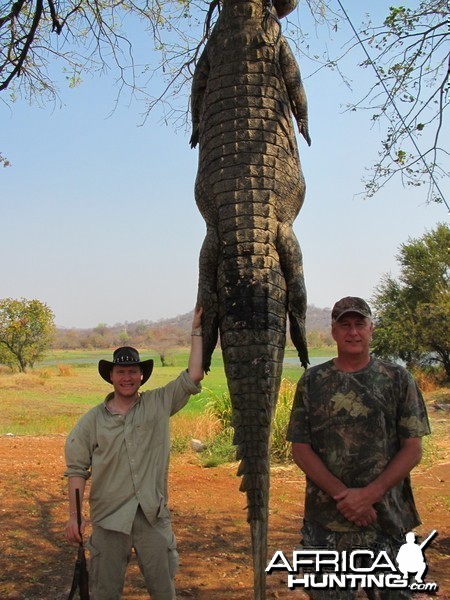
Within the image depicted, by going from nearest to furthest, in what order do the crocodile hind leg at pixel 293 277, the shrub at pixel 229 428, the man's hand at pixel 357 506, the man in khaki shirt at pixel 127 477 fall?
1. the man's hand at pixel 357 506
2. the crocodile hind leg at pixel 293 277
3. the man in khaki shirt at pixel 127 477
4. the shrub at pixel 229 428

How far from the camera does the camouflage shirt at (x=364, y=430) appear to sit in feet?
9.09

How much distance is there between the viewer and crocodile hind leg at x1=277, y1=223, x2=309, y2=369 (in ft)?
10.0

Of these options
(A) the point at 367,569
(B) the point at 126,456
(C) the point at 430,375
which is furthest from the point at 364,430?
(C) the point at 430,375

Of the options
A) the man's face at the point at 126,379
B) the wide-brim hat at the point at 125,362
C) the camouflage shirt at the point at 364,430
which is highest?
the wide-brim hat at the point at 125,362

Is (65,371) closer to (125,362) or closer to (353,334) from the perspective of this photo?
(125,362)

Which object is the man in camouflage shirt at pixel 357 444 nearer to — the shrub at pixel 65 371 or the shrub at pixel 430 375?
the shrub at pixel 430 375

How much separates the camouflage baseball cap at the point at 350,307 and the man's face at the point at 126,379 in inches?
44.0

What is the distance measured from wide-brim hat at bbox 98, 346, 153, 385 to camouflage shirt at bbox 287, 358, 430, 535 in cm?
A: 96

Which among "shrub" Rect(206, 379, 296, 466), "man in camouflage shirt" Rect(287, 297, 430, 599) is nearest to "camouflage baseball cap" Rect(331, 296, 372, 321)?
"man in camouflage shirt" Rect(287, 297, 430, 599)

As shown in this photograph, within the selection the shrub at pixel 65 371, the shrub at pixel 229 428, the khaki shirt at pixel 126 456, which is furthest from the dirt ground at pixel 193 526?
the shrub at pixel 65 371

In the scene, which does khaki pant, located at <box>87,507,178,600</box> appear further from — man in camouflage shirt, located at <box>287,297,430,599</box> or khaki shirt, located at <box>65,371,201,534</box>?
man in camouflage shirt, located at <box>287,297,430,599</box>

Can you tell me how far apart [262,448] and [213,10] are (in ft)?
11.1

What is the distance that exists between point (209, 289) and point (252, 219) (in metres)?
0.40

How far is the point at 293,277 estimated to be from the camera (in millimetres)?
3064
